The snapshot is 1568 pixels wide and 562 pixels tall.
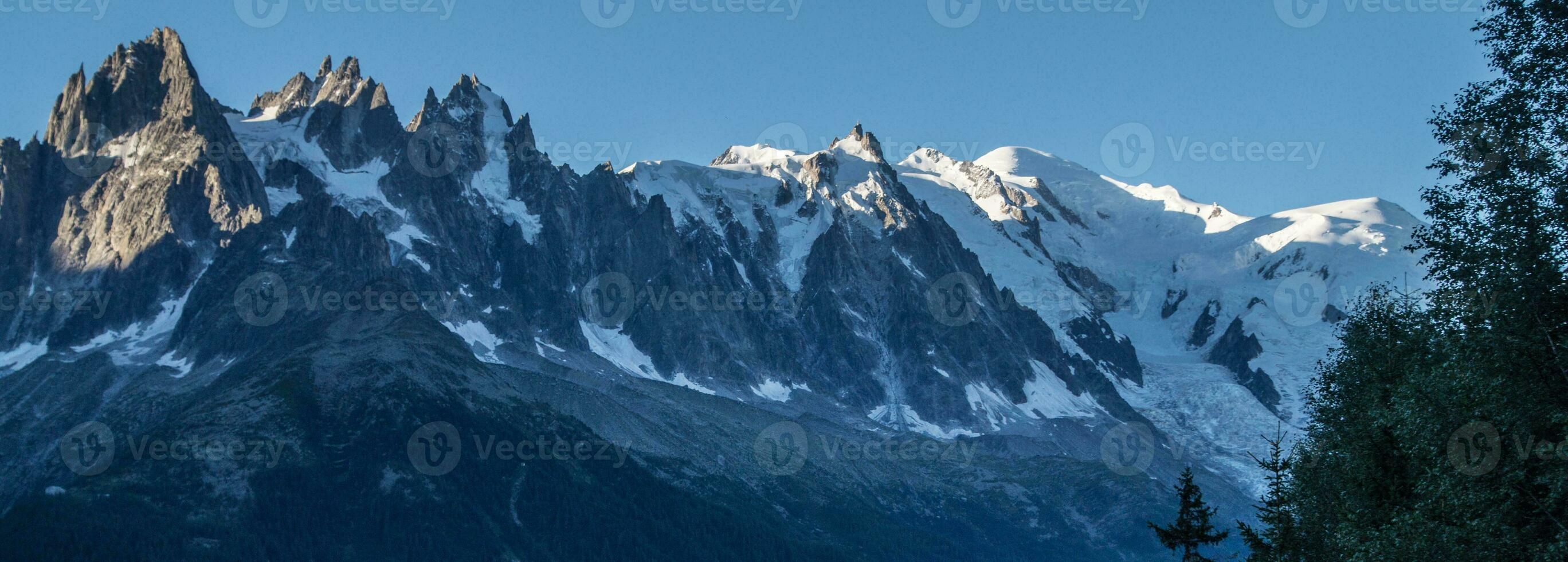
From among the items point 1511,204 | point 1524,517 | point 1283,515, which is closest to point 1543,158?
point 1511,204

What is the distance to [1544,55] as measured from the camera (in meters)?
39.6

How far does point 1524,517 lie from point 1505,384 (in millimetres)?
3445

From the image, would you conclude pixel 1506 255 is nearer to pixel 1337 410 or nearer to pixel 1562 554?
pixel 1562 554

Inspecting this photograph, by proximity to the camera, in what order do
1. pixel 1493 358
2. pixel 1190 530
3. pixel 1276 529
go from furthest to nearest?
pixel 1276 529, pixel 1190 530, pixel 1493 358
